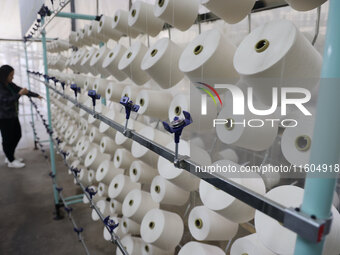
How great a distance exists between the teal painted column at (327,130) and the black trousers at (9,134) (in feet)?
11.6

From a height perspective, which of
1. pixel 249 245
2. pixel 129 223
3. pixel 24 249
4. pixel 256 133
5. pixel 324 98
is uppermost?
pixel 324 98

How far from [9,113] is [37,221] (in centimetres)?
155

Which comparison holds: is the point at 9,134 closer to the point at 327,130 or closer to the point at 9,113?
the point at 9,113

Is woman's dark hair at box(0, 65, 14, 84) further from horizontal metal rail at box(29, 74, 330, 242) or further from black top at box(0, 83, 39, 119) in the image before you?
horizontal metal rail at box(29, 74, 330, 242)

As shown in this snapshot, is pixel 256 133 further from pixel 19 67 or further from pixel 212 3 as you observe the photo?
pixel 19 67

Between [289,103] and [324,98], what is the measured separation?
22 centimetres

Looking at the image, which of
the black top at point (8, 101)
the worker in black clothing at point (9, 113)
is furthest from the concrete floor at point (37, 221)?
the black top at point (8, 101)

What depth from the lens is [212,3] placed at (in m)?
0.64

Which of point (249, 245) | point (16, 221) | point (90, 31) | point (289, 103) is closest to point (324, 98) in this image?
point (289, 103)

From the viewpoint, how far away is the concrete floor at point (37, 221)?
1873 millimetres

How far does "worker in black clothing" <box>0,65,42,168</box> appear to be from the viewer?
9.75 feet

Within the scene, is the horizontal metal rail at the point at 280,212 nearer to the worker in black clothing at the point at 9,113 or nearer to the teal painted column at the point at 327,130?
the teal painted column at the point at 327,130

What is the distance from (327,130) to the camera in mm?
336

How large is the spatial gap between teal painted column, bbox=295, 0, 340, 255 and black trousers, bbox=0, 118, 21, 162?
3.55m
